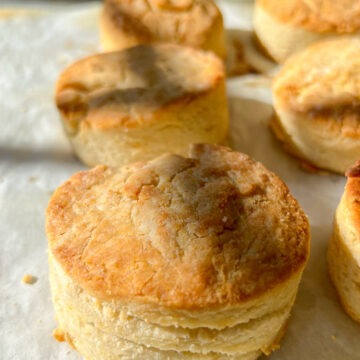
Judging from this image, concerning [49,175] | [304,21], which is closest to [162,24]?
[304,21]

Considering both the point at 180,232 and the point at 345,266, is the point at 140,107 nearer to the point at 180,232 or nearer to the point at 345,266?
the point at 180,232

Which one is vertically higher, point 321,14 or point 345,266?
point 321,14

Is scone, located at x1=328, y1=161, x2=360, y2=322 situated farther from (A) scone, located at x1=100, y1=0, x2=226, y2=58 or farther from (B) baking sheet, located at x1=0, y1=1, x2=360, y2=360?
(A) scone, located at x1=100, y1=0, x2=226, y2=58

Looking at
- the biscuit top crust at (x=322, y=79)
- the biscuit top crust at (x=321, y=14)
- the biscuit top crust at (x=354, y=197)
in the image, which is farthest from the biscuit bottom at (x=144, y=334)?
the biscuit top crust at (x=321, y=14)

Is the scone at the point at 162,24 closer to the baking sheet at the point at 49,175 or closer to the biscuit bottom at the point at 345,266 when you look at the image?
the baking sheet at the point at 49,175

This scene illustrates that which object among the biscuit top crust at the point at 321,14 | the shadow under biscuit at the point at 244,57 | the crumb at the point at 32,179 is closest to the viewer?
the crumb at the point at 32,179

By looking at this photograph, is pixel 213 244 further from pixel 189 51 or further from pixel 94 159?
pixel 189 51
